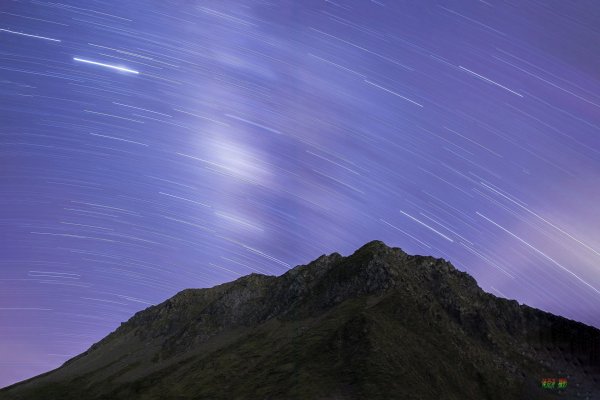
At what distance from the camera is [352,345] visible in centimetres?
8525

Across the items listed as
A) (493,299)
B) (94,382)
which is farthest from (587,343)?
(94,382)

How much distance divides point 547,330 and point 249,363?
72.8 metres

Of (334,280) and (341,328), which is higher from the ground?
(334,280)

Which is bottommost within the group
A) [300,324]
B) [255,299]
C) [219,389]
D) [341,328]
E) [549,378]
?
[549,378]

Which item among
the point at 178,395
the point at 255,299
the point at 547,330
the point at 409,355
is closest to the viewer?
the point at 409,355

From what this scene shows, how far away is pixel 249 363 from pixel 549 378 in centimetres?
5942

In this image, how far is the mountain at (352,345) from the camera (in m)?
80.3

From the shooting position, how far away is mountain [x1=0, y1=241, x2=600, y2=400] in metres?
80.3

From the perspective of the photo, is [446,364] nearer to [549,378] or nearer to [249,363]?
[549,378]

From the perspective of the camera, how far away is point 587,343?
113m

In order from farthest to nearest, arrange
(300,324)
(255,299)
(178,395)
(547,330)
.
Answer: (255,299) → (547,330) → (300,324) → (178,395)

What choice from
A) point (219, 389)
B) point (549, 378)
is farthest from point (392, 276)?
point (219, 389)

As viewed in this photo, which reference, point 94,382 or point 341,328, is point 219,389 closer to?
point 341,328

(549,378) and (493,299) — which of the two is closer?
(549,378)
